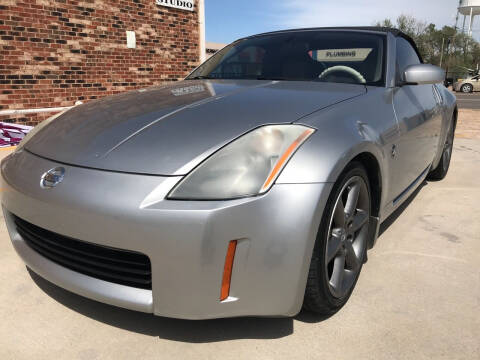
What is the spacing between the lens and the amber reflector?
146 cm

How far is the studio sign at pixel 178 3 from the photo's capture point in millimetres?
8375

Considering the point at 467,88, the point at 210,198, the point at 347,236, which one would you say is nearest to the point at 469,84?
the point at 467,88

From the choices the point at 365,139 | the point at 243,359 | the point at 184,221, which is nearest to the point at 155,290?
the point at 184,221

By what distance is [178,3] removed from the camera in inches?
342

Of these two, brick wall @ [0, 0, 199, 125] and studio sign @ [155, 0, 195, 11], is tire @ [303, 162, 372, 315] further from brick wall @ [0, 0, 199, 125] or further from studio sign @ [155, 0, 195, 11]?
studio sign @ [155, 0, 195, 11]

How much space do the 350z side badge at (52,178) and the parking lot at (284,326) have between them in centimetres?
63

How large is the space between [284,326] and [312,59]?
1.73 m

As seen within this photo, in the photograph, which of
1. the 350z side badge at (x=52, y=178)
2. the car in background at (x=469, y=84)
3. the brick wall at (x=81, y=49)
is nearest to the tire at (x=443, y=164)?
the 350z side badge at (x=52, y=178)

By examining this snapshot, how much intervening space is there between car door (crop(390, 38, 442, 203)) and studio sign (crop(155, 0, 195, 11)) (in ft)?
20.6

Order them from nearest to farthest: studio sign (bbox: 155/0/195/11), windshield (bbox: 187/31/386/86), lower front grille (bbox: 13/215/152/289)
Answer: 1. lower front grille (bbox: 13/215/152/289)
2. windshield (bbox: 187/31/386/86)
3. studio sign (bbox: 155/0/195/11)

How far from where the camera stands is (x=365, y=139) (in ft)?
6.14

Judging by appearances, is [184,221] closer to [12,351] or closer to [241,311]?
[241,311]

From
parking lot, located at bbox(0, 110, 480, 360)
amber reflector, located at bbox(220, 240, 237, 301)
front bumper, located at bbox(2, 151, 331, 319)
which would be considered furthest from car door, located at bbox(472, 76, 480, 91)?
amber reflector, located at bbox(220, 240, 237, 301)

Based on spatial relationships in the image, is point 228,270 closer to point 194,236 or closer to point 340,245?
point 194,236
